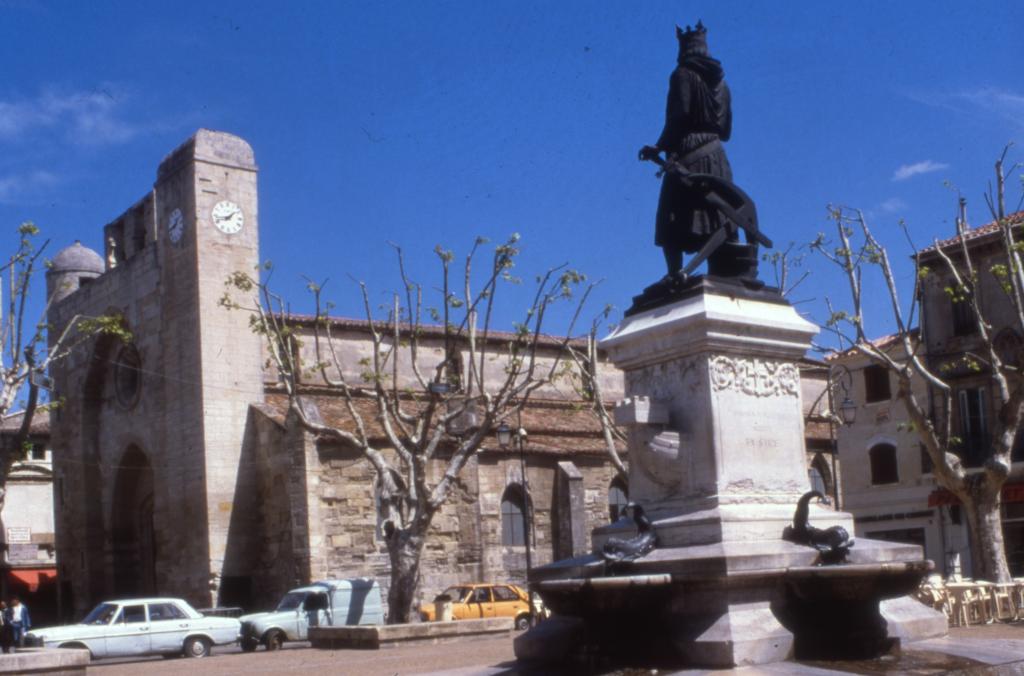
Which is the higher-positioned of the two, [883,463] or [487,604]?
[883,463]

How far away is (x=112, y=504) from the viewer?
40469mm

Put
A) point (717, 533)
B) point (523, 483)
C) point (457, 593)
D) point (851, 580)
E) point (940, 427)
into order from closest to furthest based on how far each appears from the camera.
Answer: point (851, 580)
point (717, 533)
point (457, 593)
point (523, 483)
point (940, 427)

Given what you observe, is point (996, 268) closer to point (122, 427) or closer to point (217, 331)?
point (217, 331)

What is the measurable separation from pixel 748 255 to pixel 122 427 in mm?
33619

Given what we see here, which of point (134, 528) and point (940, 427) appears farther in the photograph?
point (134, 528)

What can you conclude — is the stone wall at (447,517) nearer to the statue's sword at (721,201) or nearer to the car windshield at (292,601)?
the car windshield at (292,601)

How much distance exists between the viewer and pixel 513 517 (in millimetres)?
36969

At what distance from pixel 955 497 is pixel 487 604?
17194 mm

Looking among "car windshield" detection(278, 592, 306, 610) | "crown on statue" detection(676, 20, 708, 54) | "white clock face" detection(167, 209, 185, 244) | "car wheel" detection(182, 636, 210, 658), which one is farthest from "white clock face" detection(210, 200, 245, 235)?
"crown on statue" detection(676, 20, 708, 54)

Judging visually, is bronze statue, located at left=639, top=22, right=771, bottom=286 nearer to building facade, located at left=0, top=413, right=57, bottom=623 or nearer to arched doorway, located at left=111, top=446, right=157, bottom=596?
arched doorway, located at left=111, top=446, right=157, bottom=596

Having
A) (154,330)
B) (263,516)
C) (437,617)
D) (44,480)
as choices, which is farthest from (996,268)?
(44,480)

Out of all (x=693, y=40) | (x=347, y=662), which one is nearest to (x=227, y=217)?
(x=347, y=662)

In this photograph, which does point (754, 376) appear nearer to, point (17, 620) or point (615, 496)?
point (17, 620)

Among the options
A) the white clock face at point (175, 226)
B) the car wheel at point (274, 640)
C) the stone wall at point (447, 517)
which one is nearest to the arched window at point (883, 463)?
the stone wall at point (447, 517)
